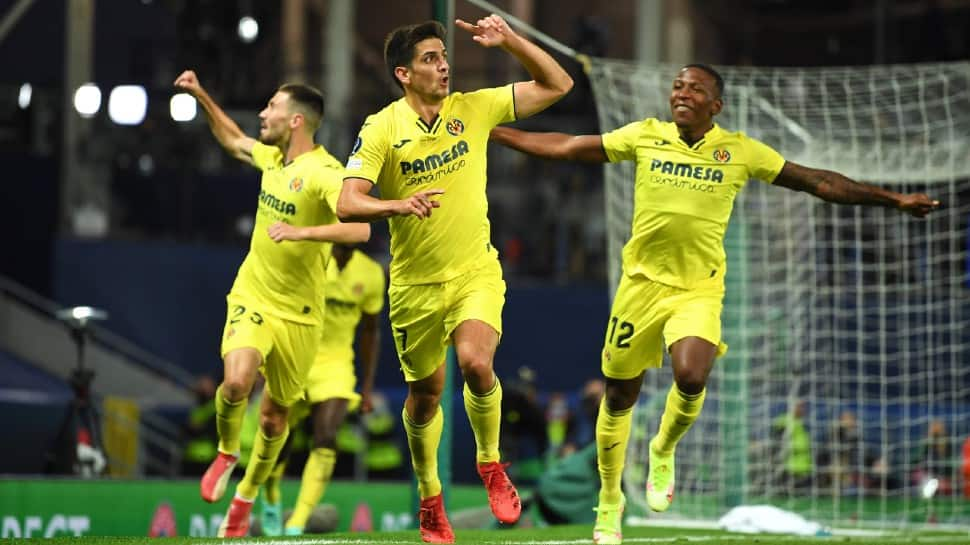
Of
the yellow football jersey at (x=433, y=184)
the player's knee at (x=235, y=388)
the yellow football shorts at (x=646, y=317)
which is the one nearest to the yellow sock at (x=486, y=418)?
the yellow football jersey at (x=433, y=184)

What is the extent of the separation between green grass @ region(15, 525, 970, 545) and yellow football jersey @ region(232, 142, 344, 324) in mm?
1518

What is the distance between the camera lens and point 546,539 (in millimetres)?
10609

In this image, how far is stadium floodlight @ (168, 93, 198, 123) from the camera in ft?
77.7

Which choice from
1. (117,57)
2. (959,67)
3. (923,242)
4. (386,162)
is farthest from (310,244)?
(117,57)

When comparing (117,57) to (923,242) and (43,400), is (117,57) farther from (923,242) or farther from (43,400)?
(923,242)

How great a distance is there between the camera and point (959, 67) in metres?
13.8

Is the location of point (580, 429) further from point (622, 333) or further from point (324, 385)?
point (622, 333)

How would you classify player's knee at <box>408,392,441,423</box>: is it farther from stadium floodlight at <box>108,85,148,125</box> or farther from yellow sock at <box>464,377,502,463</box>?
stadium floodlight at <box>108,85,148,125</box>

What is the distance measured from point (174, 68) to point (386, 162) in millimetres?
16719

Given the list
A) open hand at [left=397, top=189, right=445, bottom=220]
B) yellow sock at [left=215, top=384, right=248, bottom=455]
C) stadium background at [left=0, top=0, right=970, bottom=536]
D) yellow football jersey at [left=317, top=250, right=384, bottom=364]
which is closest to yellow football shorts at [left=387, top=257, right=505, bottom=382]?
open hand at [left=397, top=189, right=445, bottom=220]

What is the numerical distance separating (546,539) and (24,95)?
15125 millimetres

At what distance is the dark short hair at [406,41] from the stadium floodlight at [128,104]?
1564cm

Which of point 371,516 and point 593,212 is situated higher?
point 593,212

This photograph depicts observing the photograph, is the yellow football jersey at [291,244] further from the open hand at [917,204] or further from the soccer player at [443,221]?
the open hand at [917,204]
